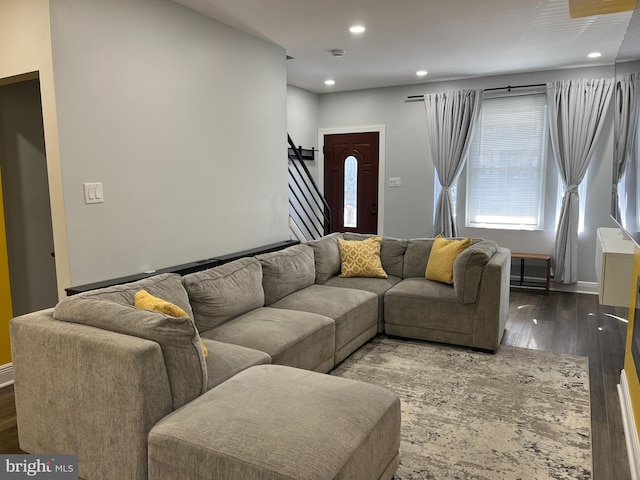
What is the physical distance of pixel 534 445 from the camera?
95.1 inches

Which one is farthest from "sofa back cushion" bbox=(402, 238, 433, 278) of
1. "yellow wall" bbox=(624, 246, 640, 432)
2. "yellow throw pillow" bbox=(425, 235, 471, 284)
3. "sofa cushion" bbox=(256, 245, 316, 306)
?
"yellow wall" bbox=(624, 246, 640, 432)

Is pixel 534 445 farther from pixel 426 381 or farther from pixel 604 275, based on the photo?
pixel 604 275

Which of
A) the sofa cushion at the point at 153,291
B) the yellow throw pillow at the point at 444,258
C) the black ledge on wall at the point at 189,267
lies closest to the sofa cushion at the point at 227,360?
the sofa cushion at the point at 153,291

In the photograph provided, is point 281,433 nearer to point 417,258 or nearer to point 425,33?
point 417,258

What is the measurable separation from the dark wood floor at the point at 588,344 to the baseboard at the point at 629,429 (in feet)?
0.09

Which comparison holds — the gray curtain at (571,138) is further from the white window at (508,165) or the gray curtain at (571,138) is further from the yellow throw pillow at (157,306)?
the yellow throw pillow at (157,306)

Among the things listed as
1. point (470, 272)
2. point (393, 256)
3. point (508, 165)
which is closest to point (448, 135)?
point (508, 165)

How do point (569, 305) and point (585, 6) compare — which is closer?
point (585, 6)

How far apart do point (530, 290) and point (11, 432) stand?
208 inches

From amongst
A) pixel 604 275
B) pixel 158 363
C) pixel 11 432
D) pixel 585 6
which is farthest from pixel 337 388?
pixel 585 6

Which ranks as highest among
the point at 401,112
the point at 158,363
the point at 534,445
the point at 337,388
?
the point at 401,112

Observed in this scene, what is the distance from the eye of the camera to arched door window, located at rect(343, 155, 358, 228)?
6.91 meters

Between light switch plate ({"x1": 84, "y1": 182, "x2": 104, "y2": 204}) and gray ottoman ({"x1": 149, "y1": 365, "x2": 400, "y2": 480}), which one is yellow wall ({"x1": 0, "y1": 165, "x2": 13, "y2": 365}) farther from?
gray ottoman ({"x1": 149, "y1": 365, "x2": 400, "y2": 480})

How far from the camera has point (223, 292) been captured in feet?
10.0
